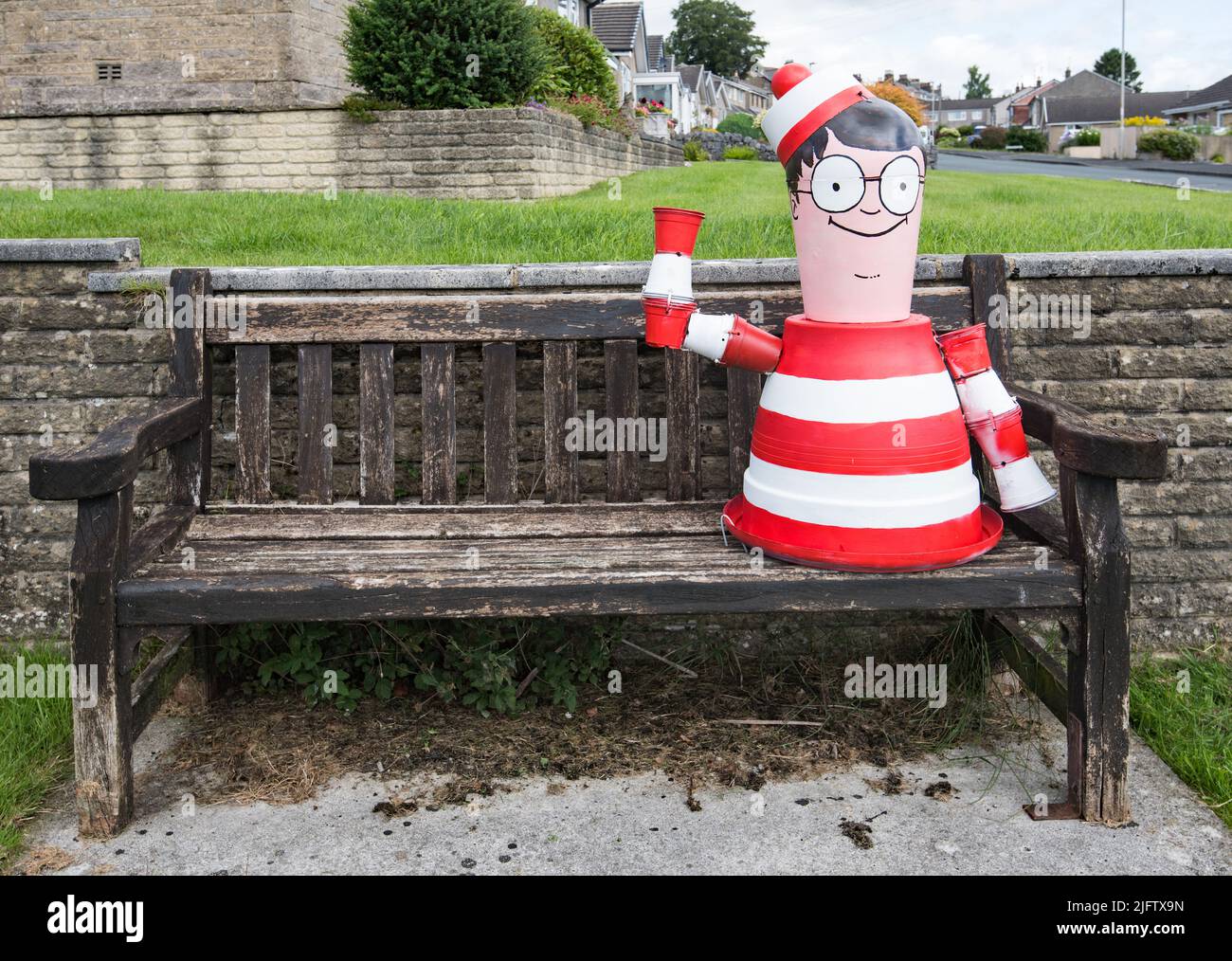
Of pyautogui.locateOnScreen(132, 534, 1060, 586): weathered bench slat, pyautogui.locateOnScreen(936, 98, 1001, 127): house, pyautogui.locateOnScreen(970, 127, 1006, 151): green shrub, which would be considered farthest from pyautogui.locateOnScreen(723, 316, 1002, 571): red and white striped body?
pyautogui.locateOnScreen(936, 98, 1001, 127): house

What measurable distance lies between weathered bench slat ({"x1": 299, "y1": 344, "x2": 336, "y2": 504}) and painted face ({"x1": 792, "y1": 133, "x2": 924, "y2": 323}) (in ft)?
4.62

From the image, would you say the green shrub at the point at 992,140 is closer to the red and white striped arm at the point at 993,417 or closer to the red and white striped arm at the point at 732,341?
the red and white striped arm at the point at 993,417

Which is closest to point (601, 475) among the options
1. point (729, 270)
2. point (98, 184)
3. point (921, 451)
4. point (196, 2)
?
point (729, 270)

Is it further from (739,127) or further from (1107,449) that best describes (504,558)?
(739,127)

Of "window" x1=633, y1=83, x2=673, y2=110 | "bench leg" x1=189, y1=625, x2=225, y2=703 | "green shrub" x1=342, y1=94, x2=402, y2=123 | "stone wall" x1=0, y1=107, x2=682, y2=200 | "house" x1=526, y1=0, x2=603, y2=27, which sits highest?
"window" x1=633, y1=83, x2=673, y2=110

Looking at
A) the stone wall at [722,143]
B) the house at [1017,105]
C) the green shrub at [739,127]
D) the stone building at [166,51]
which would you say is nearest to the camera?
the stone building at [166,51]

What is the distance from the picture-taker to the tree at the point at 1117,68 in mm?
87875

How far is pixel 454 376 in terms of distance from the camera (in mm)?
3258

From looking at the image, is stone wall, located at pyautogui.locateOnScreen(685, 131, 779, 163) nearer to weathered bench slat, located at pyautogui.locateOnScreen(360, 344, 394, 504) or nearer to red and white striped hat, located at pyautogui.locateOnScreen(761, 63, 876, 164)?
weathered bench slat, located at pyautogui.locateOnScreen(360, 344, 394, 504)

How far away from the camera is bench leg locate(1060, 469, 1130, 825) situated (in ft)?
8.24

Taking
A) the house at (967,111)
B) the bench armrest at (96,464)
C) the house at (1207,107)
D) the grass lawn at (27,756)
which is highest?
the house at (967,111)

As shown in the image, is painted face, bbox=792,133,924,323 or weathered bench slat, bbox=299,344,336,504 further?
weathered bench slat, bbox=299,344,336,504

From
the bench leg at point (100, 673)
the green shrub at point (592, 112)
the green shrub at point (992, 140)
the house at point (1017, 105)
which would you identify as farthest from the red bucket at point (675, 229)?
the house at point (1017, 105)

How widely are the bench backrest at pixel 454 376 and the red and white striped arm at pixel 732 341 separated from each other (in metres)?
0.47
